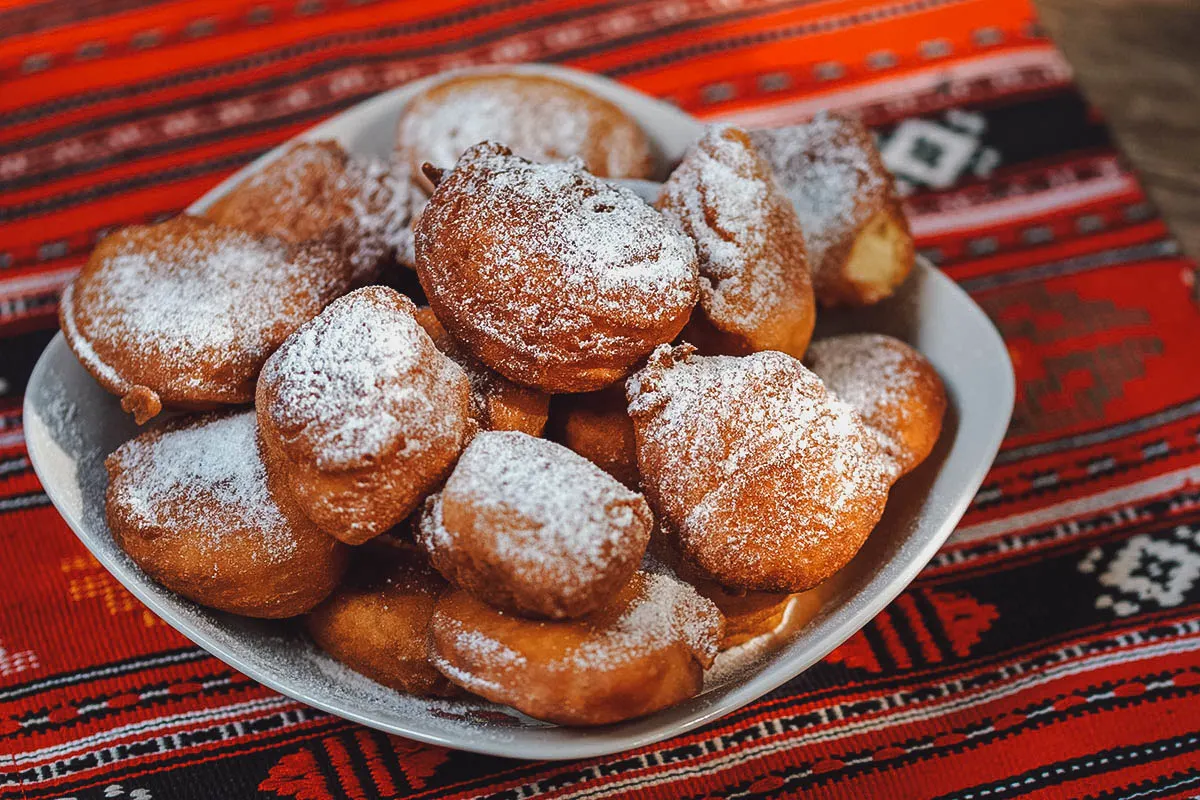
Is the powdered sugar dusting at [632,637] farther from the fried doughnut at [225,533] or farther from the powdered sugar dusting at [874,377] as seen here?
the powdered sugar dusting at [874,377]

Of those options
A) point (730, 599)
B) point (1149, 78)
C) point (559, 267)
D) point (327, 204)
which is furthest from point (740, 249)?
point (1149, 78)

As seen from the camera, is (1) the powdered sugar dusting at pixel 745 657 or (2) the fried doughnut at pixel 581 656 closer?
(2) the fried doughnut at pixel 581 656

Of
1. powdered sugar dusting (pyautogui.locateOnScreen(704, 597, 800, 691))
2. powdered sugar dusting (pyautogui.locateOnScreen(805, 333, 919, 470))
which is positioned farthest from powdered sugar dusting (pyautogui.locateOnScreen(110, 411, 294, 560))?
powdered sugar dusting (pyautogui.locateOnScreen(805, 333, 919, 470))

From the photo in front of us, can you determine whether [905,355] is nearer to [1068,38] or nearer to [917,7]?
[917,7]

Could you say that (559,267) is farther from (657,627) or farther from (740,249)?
(657,627)

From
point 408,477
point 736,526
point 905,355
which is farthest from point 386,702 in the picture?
point 905,355

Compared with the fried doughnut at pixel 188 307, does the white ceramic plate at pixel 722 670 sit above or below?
below

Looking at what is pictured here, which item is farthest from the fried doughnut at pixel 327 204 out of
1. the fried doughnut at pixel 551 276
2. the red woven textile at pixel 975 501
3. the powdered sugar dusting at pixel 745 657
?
the powdered sugar dusting at pixel 745 657

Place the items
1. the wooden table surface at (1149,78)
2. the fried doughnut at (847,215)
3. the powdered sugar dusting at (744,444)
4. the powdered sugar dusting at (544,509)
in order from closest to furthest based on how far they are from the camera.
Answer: the powdered sugar dusting at (544,509) → the powdered sugar dusting at (744,444) → the fried doughnut at (847,215) → the wooden table surface at (1149,78)
